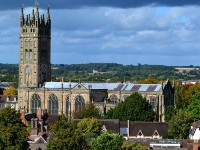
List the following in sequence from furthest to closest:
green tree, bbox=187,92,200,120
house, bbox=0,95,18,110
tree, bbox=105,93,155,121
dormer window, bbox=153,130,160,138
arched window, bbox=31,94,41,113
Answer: house, bbox=0,95,18,110 < arched window, bbox=31,94,41,113 < tree, bbox=105,93,155,121 < green tree, bbox=187,92,200,120 < dormer window, bbox=153,130,160,138

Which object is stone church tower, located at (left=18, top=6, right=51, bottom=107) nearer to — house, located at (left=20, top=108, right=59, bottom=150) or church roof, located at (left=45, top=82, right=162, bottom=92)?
church roof, located at (left=45, top=82, right=162, bottom=92)

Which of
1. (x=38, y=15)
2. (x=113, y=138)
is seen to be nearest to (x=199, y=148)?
(x=113, y=138)

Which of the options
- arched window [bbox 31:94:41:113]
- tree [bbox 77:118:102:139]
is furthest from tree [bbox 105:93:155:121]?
arched window [bbox 31:94:41:113]

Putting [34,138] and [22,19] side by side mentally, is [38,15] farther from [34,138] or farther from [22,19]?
[34,138]

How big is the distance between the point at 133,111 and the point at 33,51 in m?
34.6

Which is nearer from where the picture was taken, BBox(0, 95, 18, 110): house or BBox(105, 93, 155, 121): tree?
BBox(105, 93, 155, 121): tree

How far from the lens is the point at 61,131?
8362 centimetres

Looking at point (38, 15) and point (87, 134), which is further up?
point (38, 15)

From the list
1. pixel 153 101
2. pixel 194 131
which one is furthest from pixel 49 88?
pixel 194 131

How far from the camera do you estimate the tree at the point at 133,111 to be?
124 metres

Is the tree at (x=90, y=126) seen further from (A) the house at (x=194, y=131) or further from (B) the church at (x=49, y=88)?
(B) the church at (x=49, y=88)

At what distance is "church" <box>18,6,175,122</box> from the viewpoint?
141125 millimetres

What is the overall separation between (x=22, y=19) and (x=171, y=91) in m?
30.0

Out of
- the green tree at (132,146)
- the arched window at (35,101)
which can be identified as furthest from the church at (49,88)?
the green tree at (132,146)
